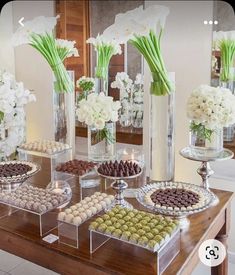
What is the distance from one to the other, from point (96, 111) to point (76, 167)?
24 centimetres

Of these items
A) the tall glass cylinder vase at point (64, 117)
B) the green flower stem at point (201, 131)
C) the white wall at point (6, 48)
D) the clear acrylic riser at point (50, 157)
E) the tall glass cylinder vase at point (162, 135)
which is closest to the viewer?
the green flower stem at point (201, 131)

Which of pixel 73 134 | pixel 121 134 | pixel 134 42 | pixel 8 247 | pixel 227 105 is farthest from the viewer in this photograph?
pixel 121 134

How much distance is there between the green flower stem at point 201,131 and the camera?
4.34 feet

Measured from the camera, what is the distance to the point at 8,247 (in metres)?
1.14

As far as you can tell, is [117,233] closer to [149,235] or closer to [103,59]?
[149,235]

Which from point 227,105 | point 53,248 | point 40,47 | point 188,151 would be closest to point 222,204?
point 188,151

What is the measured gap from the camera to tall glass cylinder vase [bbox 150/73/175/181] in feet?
4.67

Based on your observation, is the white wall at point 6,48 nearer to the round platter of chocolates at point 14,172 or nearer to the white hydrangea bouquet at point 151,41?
the round platter of chocolates at point 14,172

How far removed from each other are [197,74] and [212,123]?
0.46 m

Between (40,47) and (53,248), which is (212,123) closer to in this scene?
(53,248)

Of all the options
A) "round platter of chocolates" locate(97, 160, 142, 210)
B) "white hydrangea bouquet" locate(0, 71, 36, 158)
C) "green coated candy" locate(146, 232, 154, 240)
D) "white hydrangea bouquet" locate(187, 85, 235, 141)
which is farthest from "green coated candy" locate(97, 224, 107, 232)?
"white hydrangea bouquet" locate(0, 71, 36, 158)

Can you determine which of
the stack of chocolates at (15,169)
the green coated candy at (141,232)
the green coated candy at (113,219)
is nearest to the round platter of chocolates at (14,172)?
the stack of chocolates at (15,169)

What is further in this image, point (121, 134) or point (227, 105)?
point (121, 134)

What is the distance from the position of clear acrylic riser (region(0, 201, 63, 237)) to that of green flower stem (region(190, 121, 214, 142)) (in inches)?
22.8
